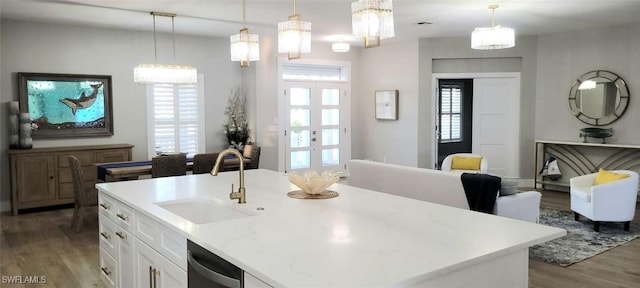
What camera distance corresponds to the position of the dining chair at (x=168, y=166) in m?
5.63

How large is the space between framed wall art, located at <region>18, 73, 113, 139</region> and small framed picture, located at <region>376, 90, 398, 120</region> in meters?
4.85

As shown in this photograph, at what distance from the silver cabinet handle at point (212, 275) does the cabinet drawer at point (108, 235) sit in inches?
53.2

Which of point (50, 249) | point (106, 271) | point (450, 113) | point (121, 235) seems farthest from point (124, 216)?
point (450, 113)

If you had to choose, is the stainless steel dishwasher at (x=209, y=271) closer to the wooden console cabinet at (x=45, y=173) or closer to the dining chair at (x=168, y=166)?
the dining chair at (x=168, y=166)

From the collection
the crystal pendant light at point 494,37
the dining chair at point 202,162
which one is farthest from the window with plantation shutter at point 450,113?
the dining chair at point 202,162

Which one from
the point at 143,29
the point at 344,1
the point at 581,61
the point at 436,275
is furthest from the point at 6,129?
the point at 581,61

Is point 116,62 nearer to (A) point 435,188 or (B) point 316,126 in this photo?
(B) point 316,126

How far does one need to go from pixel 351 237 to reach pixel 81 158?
6.04m

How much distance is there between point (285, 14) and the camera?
20.7 feet

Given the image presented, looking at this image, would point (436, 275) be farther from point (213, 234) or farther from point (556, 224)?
point (556, 224)

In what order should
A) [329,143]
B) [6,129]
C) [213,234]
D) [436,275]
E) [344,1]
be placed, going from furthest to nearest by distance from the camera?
[329,143] → [6,129] → [344,1] → [213,234] → [436,275]

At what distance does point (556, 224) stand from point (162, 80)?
16.6ft

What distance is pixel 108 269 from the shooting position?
11.3 feet

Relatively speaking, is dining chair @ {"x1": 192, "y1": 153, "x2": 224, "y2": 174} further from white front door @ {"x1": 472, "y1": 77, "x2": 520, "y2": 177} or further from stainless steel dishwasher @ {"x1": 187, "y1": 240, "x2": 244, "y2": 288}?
white front door @ {"x1": 472, "y1": 77, "x2": 520, "y2": 177}
